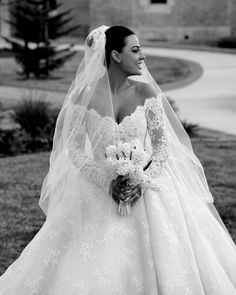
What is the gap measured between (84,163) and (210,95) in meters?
13.2

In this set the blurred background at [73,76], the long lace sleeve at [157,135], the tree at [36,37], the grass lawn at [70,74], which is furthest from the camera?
the tree at [36,37]

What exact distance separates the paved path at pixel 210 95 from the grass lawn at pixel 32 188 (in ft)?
4.53

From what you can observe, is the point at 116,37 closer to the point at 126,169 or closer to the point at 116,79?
the point at 116,79

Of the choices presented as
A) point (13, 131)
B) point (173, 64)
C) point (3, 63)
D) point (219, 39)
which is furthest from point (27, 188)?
point (219, 39)

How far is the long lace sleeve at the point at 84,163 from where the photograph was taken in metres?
4.64

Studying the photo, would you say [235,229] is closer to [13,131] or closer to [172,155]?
[172,155]

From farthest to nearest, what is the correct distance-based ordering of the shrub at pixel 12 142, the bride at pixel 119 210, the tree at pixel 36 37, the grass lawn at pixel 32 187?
1. the tree at pixel 36 37
2. the shrub at pixel 12 142
3. the grass lawn at pixel 32 187
4. the bride at pixel 119 210

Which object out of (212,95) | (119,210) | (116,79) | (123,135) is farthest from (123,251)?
(212,95)

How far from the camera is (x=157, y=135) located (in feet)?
15.3

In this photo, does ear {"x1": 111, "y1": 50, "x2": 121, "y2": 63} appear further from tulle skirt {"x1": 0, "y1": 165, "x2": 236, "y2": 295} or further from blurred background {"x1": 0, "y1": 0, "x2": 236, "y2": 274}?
blurred background {"x1": 0, "y1": 0, "x2": 236, "y2": 274}

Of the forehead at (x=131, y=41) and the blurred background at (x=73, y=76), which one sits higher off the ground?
the forehead at (x=131, y=41)

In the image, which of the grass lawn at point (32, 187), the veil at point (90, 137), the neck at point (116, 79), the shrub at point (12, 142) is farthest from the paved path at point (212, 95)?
the neck at point (116, 79)

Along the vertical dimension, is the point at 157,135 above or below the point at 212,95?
above

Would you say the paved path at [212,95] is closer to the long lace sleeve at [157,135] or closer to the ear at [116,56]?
the long lace sleeve at [157,135]
